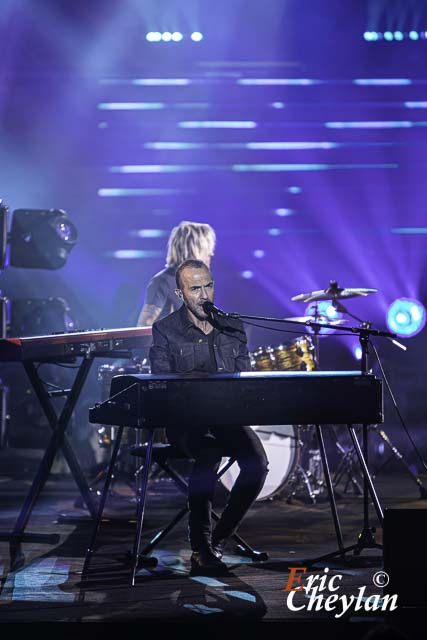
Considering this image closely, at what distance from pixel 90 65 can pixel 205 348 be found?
17.2 ft

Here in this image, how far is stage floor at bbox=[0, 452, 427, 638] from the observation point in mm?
3104

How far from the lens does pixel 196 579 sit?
13.2 feet

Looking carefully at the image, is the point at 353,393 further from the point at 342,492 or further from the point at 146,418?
the point at 342,492

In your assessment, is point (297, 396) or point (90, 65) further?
point (90, 65)

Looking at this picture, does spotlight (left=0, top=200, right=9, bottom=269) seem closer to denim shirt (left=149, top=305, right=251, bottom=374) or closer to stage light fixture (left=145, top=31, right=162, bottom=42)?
denim shirt (left=149, top=305, right=251, bottom=374)

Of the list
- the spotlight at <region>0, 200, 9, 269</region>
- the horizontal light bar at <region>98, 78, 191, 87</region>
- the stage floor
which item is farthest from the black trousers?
the horizontal light bar at <region>98, 78, 191, 87</region>

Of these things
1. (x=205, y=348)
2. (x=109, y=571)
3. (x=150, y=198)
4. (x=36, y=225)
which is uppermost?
(x=150, y=198)

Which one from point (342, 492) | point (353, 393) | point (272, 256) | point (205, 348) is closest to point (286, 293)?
point (272, 256)

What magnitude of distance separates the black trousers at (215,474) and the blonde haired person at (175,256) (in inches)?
66.0

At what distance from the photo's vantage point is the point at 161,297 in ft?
20.1

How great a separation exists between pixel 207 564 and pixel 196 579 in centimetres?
15

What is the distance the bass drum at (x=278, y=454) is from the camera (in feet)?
21.5

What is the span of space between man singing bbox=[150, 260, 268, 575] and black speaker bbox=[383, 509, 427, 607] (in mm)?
1186

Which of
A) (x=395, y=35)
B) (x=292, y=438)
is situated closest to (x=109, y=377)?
(x=292, y=438)
